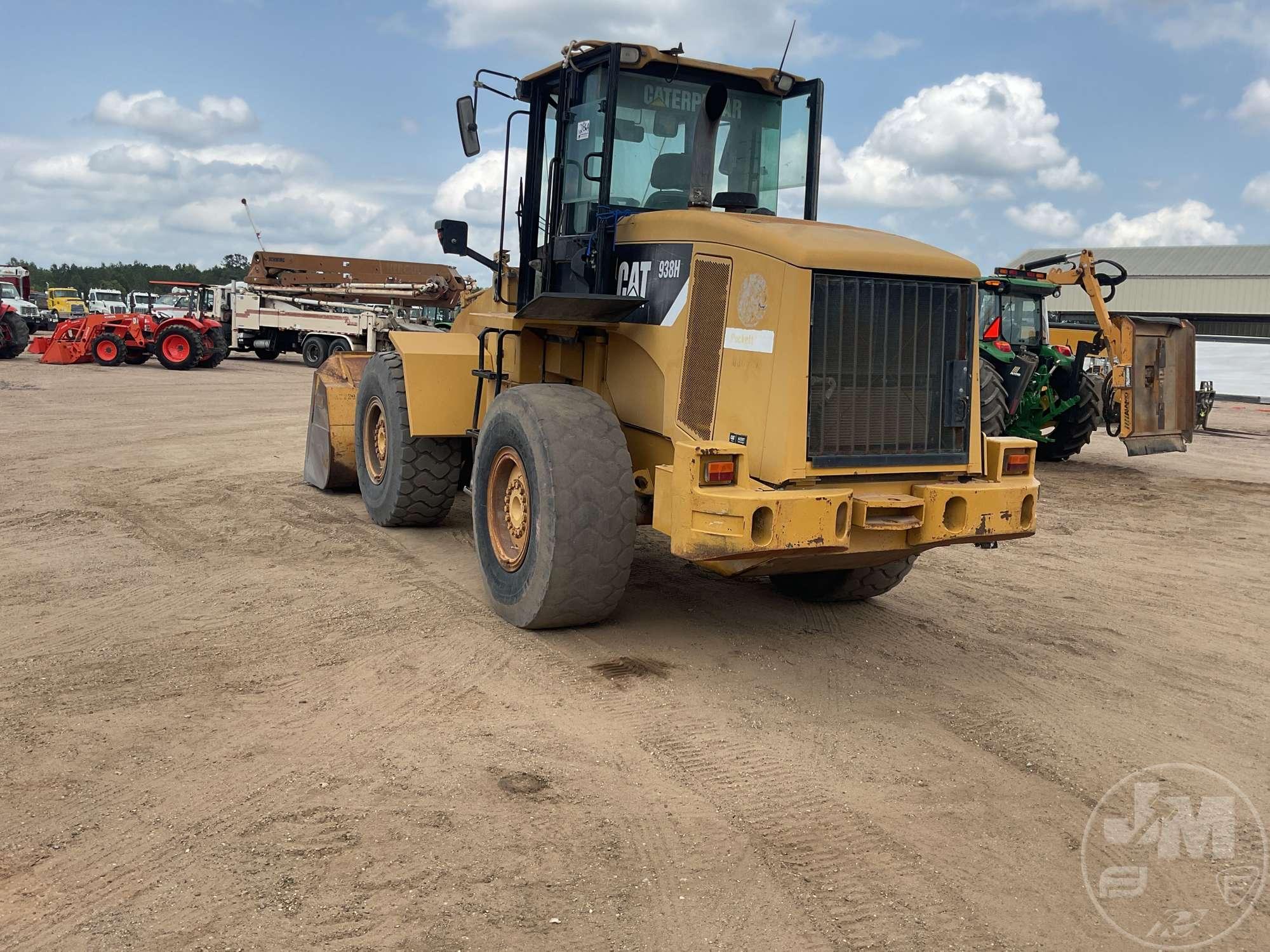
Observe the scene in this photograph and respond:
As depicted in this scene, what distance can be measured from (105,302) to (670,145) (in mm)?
42440

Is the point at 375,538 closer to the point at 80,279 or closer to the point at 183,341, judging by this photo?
the point at 183,341

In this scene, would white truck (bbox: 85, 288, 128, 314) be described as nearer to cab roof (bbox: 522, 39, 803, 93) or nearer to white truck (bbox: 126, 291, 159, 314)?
white truck (bbox: 126, 291, 159, 314)

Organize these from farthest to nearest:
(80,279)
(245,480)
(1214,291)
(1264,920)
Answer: (80,279) → (1214,291) → (245,480) → (1264,920)

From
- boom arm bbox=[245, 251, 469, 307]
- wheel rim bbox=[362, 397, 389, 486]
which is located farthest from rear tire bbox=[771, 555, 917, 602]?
boom arm bbox=[245, 251, 469, 307]

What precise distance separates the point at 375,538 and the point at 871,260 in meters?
4.48

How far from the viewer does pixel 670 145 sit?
660 centimetres

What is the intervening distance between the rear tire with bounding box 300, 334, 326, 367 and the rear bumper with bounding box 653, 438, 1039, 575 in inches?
1048

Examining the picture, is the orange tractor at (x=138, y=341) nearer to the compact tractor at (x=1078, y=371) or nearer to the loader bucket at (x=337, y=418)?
the loader bucket at (x=337, y=418)

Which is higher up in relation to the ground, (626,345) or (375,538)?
(626,345)

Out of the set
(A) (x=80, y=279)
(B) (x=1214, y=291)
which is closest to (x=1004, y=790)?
(B) (x=1214, y=291)

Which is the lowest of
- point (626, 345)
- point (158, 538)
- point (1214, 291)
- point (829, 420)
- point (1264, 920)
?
point (1264, 920)

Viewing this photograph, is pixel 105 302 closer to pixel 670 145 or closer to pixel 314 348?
pixel 314 348

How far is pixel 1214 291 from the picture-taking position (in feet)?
171

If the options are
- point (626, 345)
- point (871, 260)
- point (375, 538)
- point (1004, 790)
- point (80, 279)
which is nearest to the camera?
point (1004, 790)
